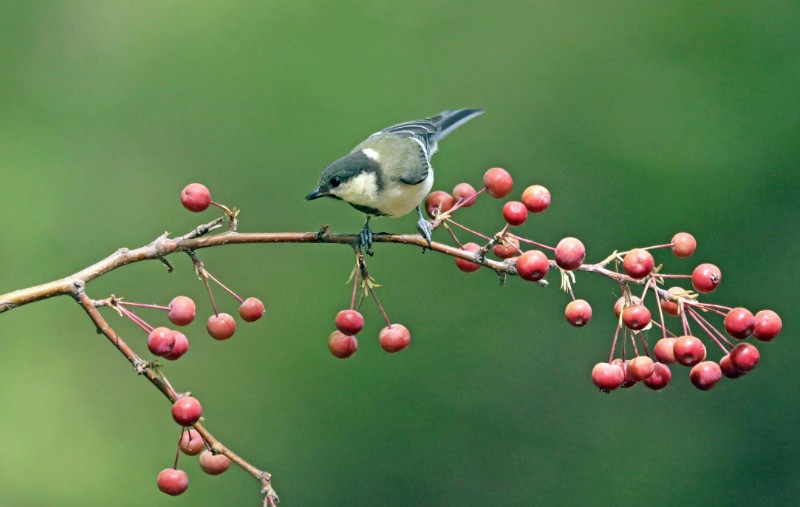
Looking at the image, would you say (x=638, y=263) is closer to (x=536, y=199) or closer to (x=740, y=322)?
(x=740, y=322)

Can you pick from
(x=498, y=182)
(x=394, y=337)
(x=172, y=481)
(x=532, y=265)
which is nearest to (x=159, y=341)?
(x=172, y=481)

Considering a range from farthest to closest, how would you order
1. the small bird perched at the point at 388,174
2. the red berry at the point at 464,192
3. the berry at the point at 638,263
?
the small bird perched at the point at 388,174 → the red berry at the point at 464,192 → the berry at the point at 638,263

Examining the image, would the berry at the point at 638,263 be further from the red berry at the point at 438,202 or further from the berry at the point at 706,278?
the red berry at the point at 438,202

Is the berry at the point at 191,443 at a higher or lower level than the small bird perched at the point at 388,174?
lower

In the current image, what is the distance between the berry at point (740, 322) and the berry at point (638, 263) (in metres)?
0.19

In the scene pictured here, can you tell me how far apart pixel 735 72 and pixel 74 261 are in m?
3.96

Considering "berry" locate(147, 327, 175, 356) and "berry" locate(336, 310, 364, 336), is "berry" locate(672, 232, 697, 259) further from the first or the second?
"berry" locate(147, 327, 175, 356)

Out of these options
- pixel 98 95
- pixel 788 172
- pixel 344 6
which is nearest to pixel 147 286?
pixel 98 95

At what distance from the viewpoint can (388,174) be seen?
3.13m

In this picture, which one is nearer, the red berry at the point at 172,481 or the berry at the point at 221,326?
the red berry at the point at 172,481

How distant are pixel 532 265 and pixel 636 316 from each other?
23cm

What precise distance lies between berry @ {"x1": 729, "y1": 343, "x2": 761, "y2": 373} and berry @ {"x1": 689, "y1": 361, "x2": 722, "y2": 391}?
4 cm

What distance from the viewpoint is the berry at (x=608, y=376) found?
213cm

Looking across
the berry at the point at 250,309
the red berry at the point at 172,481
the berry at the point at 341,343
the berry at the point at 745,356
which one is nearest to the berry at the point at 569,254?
the berry at the point at 745,356
